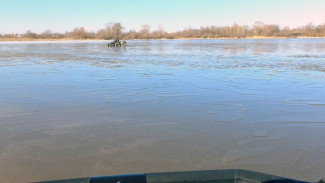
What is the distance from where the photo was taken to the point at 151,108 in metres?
5.27

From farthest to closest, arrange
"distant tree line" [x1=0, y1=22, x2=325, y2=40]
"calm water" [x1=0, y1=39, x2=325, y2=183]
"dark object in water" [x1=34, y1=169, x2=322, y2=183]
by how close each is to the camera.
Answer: "distant tree line" [x1=0, y1=22, x2=325, y2=40] → "calm water" [x1=0, y1=39, x2=325, y2=183] → "dark object in water" [x1=34, y1=169, x2=322, y2=183]

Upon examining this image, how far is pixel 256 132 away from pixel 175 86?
3.76m

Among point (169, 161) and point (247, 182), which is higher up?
point (247, 182)

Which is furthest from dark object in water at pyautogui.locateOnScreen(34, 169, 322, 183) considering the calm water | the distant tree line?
the distant tree line

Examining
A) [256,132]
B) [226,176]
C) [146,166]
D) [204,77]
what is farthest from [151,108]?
[204,77]

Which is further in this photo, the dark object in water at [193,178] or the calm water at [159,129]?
the calm water at [159,129]

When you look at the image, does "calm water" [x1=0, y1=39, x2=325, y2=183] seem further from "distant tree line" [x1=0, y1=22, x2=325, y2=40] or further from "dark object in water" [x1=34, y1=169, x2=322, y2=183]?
"distant tree line" [x1=0, y1=22, x2=325, y2=40]

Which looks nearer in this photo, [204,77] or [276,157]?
[276,157]

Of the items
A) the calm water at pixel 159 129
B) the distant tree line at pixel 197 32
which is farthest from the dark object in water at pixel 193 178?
the distant tree line at pixel 197 32

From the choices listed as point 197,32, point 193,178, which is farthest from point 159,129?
point 197,32

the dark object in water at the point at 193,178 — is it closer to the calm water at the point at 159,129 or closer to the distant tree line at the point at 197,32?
the calm water at the point at 159,129

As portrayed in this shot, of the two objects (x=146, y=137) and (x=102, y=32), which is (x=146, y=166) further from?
(x=102, y=32)

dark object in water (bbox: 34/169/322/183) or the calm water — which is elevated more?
dark object in water (bbox: 34/169/322/183)

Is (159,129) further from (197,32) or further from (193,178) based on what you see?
(197,32)
